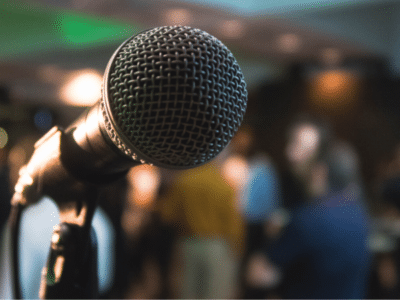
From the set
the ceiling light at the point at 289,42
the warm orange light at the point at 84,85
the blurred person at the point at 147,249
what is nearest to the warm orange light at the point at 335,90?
the ceiling light at the point at 289,42

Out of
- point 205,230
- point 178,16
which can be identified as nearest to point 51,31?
point 178,16

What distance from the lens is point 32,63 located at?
5.76 m

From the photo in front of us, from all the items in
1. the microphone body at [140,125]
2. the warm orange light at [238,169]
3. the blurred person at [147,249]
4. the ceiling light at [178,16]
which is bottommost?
the blurred person at [147,249]

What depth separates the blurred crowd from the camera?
1.56 meters

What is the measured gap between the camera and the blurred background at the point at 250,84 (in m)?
3.81

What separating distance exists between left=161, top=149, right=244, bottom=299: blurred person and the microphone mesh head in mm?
2811

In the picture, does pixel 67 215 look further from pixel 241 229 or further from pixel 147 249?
pixel 147 249

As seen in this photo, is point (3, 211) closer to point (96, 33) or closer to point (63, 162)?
point (63, 162)

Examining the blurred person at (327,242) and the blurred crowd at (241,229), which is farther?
the blurred person at (327,242)

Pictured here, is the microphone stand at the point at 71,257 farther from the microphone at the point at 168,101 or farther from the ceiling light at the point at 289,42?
the ceiling light at the point at 289,42

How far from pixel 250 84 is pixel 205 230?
3.84 metres

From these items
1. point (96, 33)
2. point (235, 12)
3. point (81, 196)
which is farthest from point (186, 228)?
point (96, 33)

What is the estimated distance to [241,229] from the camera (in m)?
3.57

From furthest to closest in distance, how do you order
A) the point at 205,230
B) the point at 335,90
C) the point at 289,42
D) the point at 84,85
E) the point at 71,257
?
the point at 335,90 → the point at 84,85 → the point at 289,42 → the point at 205,230 → the point at 71,257
